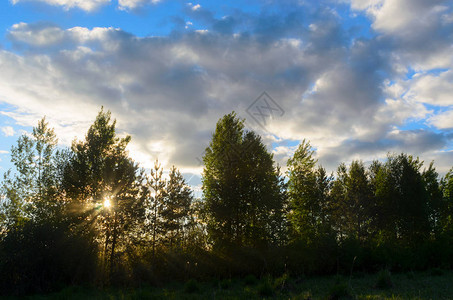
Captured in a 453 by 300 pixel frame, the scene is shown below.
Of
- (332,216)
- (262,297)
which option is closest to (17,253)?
(262,297)

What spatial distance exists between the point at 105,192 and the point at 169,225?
18.9 ft

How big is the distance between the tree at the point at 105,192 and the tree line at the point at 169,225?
78 millimetres

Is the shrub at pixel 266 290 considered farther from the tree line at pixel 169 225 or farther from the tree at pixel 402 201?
the tree at pixel 402 201

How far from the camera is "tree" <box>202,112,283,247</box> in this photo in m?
22.7

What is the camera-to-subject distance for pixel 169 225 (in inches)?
953

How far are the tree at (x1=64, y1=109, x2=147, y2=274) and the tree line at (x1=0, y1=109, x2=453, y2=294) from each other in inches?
3.1

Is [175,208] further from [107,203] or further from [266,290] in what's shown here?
[266,290]

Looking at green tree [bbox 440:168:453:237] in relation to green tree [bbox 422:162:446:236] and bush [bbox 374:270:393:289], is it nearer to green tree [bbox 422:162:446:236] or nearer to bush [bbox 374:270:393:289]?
green tree [bbox 422:162:446:236]

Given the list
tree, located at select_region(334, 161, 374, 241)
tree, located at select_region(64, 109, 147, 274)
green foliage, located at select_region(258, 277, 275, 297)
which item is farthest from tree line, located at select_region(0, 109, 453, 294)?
green foliage, located at select_region(258, 277, 275, 297)

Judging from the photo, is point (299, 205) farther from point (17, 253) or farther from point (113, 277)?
point (17, 253)

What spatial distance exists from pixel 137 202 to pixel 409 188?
90.2 ft

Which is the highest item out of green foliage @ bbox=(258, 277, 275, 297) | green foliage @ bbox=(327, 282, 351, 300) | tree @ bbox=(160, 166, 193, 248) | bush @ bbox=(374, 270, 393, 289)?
tree @ bbox=(160, 166, 193, 248)

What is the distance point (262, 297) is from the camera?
10.1 meters

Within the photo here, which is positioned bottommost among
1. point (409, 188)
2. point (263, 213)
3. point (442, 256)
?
point (442, 256)
